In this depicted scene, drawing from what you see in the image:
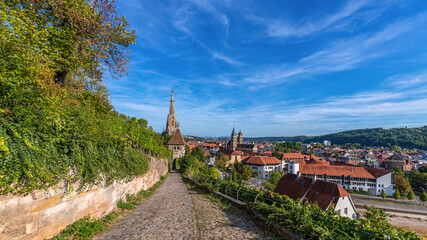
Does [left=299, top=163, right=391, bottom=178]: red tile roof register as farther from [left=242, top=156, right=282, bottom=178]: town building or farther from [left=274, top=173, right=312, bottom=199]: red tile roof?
[left=274, top=173, right=312, bottom=199]: red tile roof

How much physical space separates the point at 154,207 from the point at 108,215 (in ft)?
6.84

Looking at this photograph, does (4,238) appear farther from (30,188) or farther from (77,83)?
(77,83)

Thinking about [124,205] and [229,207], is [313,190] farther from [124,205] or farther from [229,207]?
[124,205]

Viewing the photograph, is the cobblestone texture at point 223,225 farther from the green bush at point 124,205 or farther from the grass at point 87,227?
the grass at point 87,227

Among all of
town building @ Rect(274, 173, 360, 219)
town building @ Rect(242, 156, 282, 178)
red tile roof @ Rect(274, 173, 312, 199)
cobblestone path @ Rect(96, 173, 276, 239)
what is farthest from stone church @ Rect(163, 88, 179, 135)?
cobblestone path @ Rect(96, 173, 276, 239)

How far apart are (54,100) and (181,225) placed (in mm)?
4923

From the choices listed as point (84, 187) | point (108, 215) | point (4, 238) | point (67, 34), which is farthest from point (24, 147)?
point (67, 34)

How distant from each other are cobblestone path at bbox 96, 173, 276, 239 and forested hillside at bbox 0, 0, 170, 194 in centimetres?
169

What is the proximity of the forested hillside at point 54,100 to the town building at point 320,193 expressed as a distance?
752 inches

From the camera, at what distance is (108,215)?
6.38m

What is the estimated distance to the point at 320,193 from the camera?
71.7 feet

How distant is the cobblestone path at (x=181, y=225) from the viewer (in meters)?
5.10

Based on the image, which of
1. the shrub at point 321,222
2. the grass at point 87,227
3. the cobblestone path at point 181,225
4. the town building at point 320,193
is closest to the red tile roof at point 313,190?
the town building at point 320,193

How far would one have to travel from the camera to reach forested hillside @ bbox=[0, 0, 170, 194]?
3.45 meters
